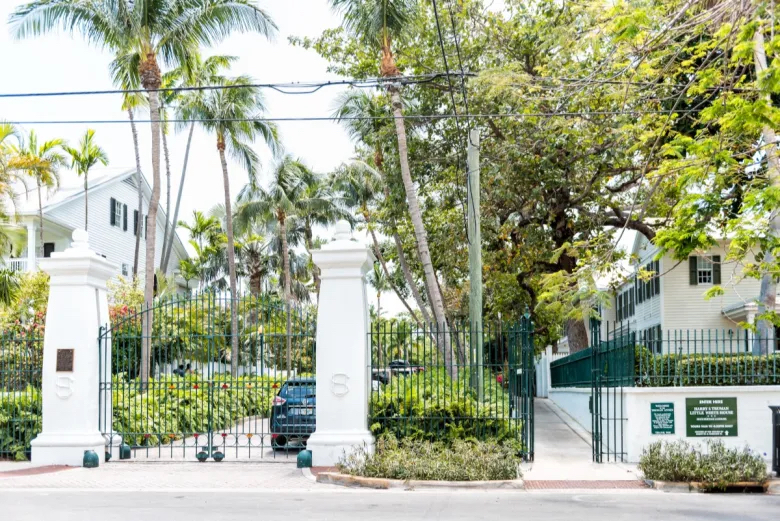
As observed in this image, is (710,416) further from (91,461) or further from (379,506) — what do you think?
(91,461)

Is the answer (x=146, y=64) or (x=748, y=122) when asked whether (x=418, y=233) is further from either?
(x=748, y=122)

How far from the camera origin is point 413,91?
26188mm

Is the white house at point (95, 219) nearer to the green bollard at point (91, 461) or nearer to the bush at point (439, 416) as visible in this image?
the green bollard at point (91, 461)

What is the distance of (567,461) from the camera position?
15812mm

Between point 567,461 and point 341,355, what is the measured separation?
180 inches

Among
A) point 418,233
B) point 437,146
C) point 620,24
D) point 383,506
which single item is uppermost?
point 437,146

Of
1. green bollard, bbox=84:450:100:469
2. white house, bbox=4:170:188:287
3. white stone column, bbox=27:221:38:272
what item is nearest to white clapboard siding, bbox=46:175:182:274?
white house, bbox=4:170:188:287

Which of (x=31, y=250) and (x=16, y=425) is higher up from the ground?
(x=31, y=250)

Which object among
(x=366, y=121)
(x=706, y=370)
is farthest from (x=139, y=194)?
(x=706, y=370)

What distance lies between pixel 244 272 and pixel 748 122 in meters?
46.8

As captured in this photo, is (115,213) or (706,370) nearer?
(706,370)

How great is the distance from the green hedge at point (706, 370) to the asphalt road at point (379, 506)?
11.4 feet

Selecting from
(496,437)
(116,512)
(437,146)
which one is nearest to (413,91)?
(437,146)

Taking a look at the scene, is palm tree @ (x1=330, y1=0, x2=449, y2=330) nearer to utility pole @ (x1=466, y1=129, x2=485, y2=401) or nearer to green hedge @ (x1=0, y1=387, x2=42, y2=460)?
utility pole @ (x1=466, y1=129, x2=485, y2=401)
